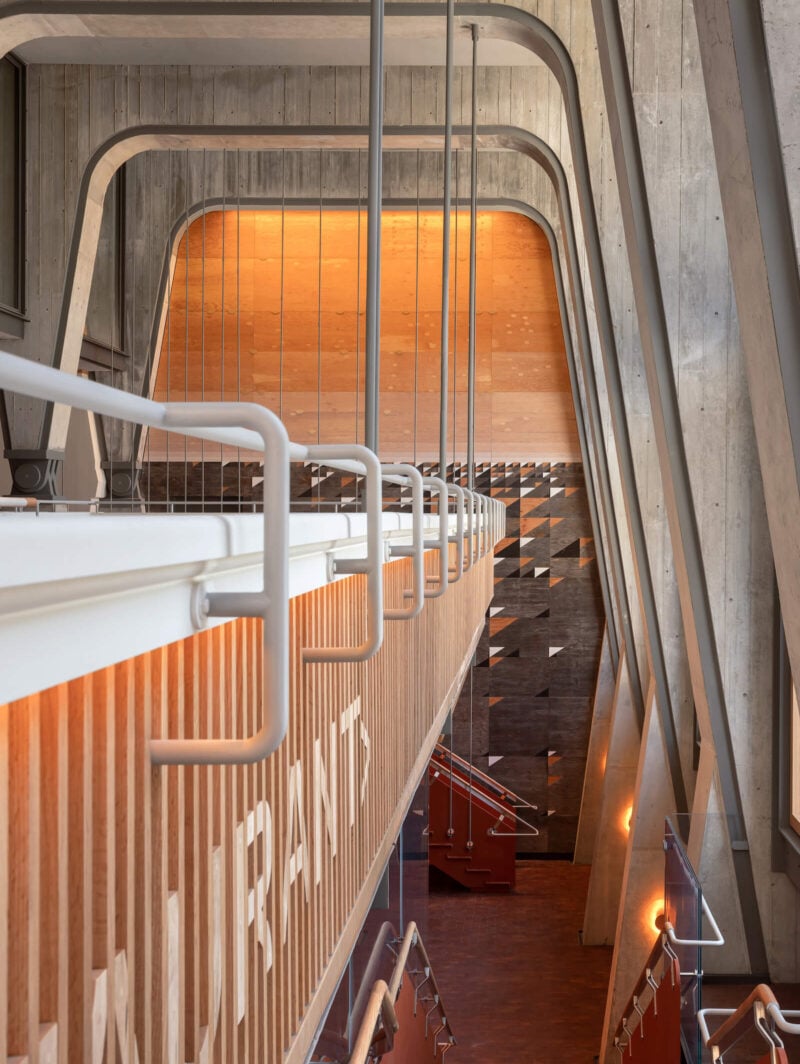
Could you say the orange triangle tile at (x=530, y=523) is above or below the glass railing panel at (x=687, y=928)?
above

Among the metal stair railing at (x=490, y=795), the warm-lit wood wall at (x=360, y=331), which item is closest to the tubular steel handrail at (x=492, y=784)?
the metal stair railing at (x=490, y=795)

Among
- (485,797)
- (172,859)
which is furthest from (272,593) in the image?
(485,797)

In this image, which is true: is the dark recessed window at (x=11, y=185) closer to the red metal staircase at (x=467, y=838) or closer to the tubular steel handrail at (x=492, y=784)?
the red metal staircase at (x=467, y=838)

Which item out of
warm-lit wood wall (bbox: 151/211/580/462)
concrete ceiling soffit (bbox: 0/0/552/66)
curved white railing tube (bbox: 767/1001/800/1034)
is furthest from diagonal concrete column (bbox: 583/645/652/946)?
curved white railing tube (bbox: 767/1001/800/1034)

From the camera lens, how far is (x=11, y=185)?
8234 millimetres

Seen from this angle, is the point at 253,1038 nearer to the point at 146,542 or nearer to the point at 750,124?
the point at 146,542

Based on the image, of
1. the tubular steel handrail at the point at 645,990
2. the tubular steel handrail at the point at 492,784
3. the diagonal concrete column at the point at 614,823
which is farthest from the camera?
the tubular steel handrail at the point at 492,784

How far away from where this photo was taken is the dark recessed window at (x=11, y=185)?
8.12 meters

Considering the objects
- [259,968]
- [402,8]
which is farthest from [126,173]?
[259,968]

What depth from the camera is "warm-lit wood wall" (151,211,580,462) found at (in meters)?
12.1

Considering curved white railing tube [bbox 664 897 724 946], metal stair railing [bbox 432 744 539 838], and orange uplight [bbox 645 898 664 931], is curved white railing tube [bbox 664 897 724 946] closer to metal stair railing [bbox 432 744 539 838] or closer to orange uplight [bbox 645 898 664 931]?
orange uplight [bbox 645 898 664 931]

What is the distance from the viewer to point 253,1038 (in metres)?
1.50

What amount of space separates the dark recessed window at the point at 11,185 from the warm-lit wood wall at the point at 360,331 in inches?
140

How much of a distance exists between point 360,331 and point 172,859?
37.8 feet
